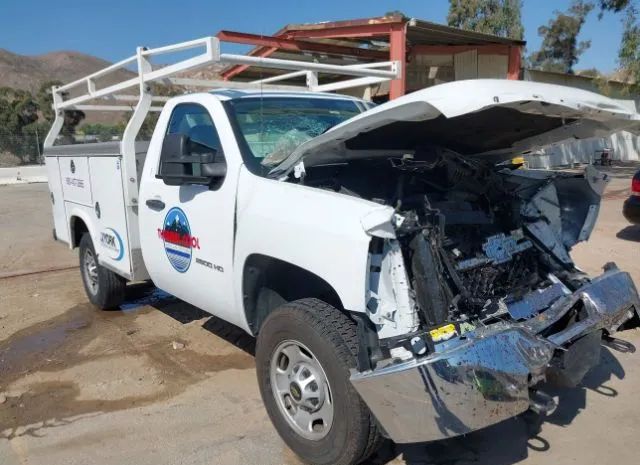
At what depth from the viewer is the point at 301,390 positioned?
308 cm

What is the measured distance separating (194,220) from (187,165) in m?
0.40

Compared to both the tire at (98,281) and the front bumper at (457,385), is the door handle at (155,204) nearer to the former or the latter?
the tire at (98,281)

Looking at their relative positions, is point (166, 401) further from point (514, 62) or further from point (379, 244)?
point (514, 62)

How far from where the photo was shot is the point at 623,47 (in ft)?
54.1

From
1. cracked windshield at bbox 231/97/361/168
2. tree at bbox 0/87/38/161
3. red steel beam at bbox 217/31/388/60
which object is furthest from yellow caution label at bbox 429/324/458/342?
tree at bbox 0/87/38/161

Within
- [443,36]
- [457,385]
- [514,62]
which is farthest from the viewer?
[514,62]

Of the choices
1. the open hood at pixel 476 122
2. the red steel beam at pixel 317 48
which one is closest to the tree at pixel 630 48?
the red steel beam at pixel 317 48

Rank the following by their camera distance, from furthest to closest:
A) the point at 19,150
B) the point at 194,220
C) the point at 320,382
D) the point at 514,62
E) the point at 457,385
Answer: the point at 19,150 < the point at 514,62 < the point at 194,220 < the point at 320,382 < the point at 457,385

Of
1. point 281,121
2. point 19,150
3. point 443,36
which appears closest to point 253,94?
point 281,121

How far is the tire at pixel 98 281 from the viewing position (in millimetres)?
5668

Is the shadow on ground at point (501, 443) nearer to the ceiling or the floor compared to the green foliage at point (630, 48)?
nearer to the floor

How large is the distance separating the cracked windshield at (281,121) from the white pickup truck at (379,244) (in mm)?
15

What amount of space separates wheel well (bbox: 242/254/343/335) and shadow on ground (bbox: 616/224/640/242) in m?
6.77

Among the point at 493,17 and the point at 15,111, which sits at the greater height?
the point at 493,17
